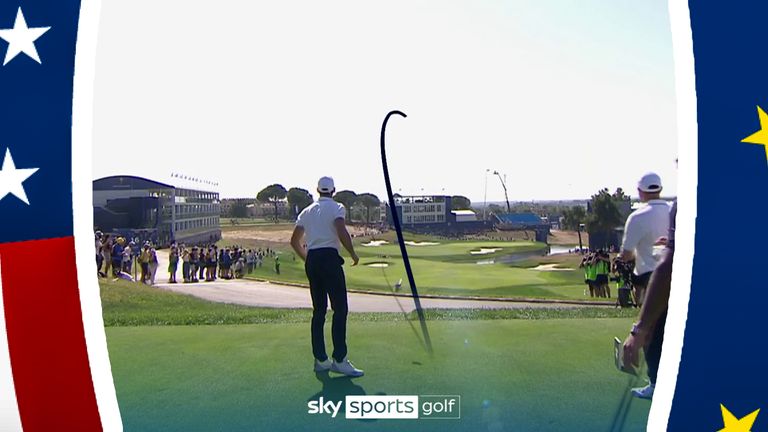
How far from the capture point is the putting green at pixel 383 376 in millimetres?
2719

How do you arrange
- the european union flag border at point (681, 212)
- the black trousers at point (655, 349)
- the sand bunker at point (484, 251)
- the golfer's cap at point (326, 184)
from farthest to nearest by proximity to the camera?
the sand bunker at point (484, 251) < the golfer's cap at point (326, 184) < the black trousers at point (655, 349) < the european union flag border at point (681, 212)

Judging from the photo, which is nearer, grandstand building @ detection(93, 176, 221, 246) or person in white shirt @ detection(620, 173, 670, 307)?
person in white shirt @ detection(620, 173, 670, 307)

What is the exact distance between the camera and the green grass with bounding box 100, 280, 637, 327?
9.39ft

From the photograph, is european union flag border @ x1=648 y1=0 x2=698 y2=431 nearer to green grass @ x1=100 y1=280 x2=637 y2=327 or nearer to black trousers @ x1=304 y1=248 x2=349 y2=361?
green grass @ x1=100 y1=280 x2=637 y2=327

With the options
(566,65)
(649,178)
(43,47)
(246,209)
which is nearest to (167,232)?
(246,209)

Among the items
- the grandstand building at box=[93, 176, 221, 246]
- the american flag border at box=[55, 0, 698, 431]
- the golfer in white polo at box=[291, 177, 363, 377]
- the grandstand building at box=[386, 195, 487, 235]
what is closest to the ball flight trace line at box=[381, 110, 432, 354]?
the grandstand building at box=[386, 195, 487, 235]

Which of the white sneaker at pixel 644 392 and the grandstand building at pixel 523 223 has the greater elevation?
the grandstand building at pixel 523 223

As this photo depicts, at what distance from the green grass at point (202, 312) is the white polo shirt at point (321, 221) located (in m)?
0.35

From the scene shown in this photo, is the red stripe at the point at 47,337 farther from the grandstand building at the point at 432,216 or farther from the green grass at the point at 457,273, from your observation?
the grandstand building at the point at 432,216

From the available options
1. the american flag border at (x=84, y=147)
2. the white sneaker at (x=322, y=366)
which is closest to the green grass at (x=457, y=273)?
the white sneaker at (x=322, y=366)

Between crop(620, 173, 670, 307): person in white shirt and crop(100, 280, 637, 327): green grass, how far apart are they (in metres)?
0.28

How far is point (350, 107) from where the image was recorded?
2801 millimetres

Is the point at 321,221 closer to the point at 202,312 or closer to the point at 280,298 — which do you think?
the point at 280,298

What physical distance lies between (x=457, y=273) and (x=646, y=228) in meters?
0.85
